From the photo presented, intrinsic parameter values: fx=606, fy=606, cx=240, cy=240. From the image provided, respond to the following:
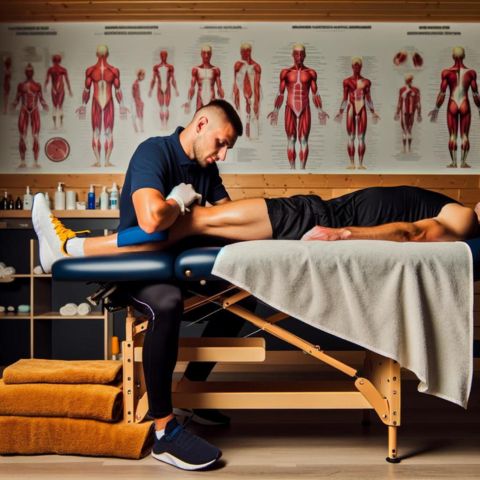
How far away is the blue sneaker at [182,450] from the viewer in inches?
65.2

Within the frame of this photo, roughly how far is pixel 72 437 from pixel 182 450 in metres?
0.34

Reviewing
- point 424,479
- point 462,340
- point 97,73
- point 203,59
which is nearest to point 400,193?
point 462,340

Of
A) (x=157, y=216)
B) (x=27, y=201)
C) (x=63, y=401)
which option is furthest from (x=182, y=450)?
(x=27, y=201)

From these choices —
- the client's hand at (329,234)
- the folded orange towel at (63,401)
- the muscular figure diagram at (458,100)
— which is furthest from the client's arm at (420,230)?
the muscular figure diagram at (458,100)

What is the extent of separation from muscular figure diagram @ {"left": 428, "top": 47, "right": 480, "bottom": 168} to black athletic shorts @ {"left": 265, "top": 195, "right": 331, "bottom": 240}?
178cm

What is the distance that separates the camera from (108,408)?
172 centimetres

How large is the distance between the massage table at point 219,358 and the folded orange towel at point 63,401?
0.06 metres

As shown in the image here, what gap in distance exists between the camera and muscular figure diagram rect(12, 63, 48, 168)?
352 centimetres

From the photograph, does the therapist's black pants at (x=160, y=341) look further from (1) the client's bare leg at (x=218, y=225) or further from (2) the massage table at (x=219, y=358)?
(1) the client's bare leg at (x=218, y=225)

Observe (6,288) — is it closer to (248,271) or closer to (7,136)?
(7,136)

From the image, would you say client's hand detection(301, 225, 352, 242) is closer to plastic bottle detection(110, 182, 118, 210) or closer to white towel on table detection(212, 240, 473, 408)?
white towel on table detection(212, 240, 473, 408)

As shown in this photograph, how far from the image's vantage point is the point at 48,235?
6.56ft

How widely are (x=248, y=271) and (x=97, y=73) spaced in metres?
2.31

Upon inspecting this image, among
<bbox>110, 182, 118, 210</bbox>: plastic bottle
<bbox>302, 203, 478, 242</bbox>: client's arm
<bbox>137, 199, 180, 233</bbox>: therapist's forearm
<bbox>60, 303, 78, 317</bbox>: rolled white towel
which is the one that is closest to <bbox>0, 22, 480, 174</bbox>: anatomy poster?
<bbox>110, 182, 118, 210</bbox>: plastic bottle
